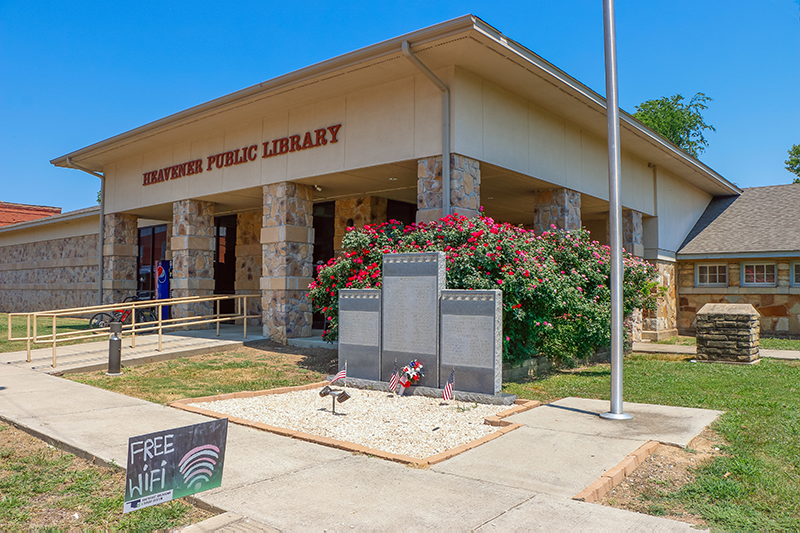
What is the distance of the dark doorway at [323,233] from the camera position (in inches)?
682

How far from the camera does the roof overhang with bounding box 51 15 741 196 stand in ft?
32.0

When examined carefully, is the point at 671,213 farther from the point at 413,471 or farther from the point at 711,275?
the point at 413,471

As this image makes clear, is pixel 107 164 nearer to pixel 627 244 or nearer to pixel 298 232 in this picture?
pixel 298 232

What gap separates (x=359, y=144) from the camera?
483 inches

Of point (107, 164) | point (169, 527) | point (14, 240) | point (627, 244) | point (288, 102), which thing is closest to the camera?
point (169, 527)

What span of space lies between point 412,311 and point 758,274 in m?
16.1

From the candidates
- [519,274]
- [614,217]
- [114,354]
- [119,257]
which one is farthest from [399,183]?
[119,257]

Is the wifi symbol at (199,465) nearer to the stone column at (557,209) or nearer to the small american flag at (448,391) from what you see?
the small american flag at (448,391)

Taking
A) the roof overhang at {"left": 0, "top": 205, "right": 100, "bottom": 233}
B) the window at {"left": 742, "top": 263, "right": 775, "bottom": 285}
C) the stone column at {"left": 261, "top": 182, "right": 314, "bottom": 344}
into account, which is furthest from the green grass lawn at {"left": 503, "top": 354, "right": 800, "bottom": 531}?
the roof overhang at {"left": 0, "top": 205, "right": 100, "bottom": 233}

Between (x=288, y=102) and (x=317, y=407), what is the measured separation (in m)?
7.95

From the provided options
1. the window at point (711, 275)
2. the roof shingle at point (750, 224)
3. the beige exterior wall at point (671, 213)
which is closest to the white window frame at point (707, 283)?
the window at point (711, 275)

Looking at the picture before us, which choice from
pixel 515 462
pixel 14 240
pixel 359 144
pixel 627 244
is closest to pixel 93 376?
pixel 359 144

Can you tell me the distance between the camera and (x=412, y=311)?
8570 mm

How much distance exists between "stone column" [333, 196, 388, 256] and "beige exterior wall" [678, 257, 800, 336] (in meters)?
12.3
